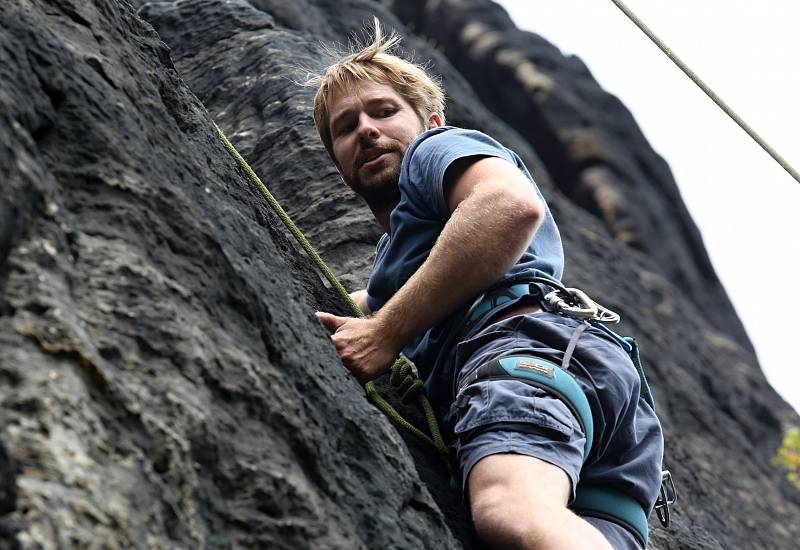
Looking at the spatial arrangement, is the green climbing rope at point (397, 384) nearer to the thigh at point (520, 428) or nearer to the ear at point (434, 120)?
the thigh at point (520, 428)

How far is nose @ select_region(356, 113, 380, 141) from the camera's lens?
4078 millimetres

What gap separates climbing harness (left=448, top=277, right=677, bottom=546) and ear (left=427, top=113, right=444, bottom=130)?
44.3 inches

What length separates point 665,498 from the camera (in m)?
3.62

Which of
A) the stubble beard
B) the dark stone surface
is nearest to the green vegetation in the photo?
the dark stone surface

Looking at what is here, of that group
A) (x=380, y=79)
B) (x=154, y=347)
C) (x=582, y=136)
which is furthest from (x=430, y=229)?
(x=582, y=136)

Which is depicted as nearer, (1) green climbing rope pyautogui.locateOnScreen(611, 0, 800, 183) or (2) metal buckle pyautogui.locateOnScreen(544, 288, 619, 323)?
(2) metal buckle pyautogui.locateOnScreen(544, 288, 619, 323)

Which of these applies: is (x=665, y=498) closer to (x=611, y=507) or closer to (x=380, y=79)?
(x=611, y=507)

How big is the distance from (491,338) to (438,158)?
2.08ft

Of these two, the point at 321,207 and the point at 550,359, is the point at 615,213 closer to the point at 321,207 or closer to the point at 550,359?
the point at 321,207

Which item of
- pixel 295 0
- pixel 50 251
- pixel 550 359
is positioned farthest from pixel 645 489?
pixel 295 0

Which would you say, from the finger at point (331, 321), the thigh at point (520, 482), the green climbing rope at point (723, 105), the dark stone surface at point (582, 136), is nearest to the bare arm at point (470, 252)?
the finger at point (331, 321)

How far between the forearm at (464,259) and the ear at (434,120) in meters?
1.12

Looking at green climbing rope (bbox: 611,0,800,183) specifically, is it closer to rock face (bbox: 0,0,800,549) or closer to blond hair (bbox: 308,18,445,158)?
blond hair (bbox: 308,18,445,158)

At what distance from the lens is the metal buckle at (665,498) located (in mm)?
3611
